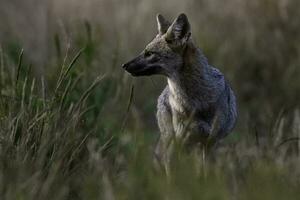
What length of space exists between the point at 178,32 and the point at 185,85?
1.42 feet

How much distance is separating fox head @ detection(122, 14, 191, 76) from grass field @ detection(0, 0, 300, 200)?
422 millimetres

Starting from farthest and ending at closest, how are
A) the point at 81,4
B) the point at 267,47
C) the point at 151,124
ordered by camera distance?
the point at 81,4 < the point at 267,47 < the point at 151,124

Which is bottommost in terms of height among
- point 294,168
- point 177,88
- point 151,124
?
point 151,124

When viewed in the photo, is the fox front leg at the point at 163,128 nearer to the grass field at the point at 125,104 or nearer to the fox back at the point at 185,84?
the fox back at the point at 185,84

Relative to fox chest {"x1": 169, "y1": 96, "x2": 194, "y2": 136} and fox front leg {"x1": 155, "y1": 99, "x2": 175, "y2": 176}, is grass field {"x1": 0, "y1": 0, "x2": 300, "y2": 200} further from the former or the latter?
fox chest {"x1": 169, "y1": 96, "x2": 194, "y2": 136}

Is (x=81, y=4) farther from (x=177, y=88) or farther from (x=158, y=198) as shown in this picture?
(x=158, y=198)

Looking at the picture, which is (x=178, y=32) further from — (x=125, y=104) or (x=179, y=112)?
(x=125, y=104)

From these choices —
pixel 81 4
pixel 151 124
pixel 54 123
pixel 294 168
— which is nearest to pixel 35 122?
pixel 54 123

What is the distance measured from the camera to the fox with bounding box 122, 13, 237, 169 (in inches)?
306

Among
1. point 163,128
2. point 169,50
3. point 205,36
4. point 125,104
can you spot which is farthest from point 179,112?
point 205,36

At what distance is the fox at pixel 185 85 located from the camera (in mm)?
7781


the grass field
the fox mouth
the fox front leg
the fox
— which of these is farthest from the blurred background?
the fox mouth

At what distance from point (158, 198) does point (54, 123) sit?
6.02ft

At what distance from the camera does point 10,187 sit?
5.65 meters
